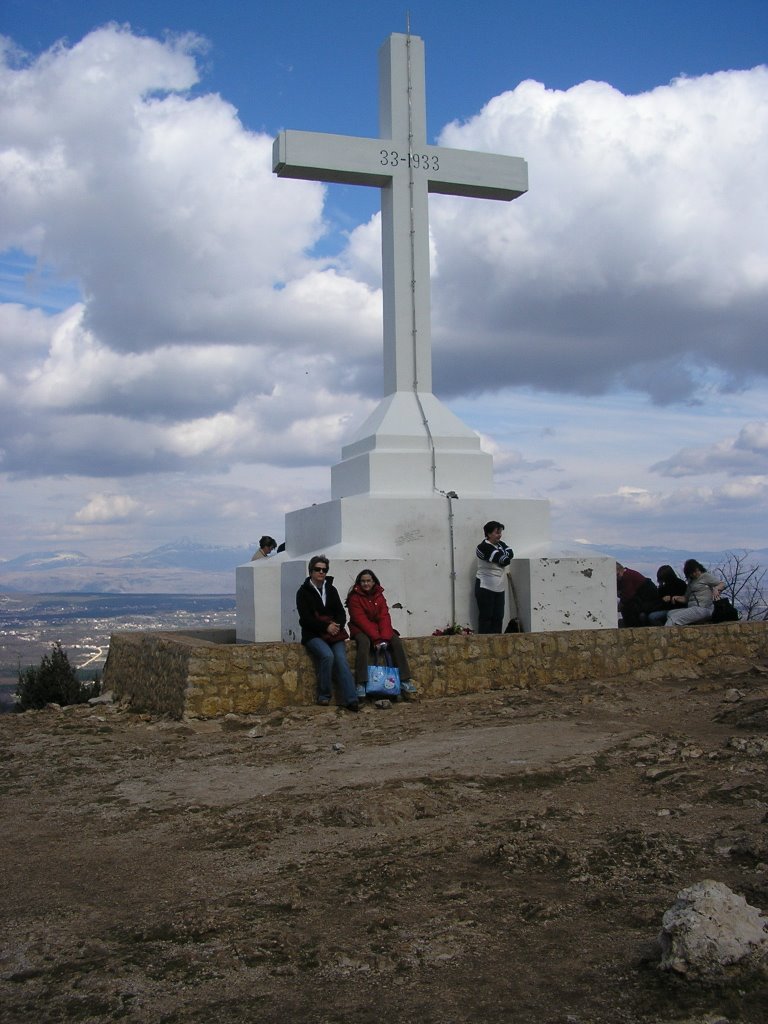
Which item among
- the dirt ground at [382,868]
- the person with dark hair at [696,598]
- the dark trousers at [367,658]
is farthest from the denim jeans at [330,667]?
the person with dark hair at [696,598]

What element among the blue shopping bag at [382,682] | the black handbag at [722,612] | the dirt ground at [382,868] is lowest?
the dirt ground at [382,868]

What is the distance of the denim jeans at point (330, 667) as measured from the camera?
8.21 m

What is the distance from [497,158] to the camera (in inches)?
449

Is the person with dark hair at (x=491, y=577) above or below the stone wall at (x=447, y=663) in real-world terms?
above

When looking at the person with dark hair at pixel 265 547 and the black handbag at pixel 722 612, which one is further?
the person with dark hair at pixel 265 547

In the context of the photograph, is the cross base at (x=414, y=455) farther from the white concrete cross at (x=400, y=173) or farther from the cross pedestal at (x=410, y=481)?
the white concrete cross at (x=400, y=173)

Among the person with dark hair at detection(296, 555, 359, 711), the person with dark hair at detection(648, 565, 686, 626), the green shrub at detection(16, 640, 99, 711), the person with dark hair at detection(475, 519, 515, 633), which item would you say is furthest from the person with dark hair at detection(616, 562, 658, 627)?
the green shrub at detection(16, 640, 99, 711)

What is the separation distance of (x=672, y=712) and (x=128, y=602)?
400 feet

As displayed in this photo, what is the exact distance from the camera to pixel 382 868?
412 cm

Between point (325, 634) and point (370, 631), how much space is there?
1.29 feet

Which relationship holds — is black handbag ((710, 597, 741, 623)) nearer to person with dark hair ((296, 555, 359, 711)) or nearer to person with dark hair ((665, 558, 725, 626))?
person with dark hair ((665, 558, 725, 626))

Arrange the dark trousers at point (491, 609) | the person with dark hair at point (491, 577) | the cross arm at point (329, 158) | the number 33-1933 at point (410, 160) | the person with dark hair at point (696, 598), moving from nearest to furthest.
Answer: the person with dark hair at point (491, 577)
the dark trousers at point (491, 609)
the person with dark hair at point (696, 598)
the cross arm at point (329, 158)
the number 33-1933 at point (410, 160)

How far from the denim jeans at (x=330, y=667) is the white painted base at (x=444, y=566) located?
1.26 meters

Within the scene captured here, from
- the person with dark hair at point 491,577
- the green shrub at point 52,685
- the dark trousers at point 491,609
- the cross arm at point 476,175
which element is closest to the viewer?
the person with dark hair at point 491,577
